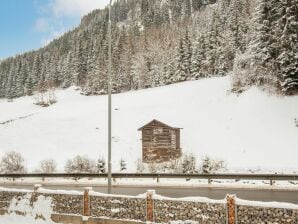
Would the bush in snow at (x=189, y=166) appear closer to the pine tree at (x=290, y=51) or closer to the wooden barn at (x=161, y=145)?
the wooden barn at (x=161, y=145)

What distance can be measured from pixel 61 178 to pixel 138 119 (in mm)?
23014

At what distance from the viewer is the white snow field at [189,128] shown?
42.4 meters

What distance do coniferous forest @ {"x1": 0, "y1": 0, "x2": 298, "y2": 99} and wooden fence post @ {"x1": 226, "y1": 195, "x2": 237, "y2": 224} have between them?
35886mm

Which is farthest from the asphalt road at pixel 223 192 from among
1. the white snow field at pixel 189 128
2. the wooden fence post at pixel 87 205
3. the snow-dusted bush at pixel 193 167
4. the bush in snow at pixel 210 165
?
the white snow field at pixel 189 128

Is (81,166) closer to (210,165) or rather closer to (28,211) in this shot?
(210,165)

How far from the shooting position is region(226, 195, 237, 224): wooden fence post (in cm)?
1368

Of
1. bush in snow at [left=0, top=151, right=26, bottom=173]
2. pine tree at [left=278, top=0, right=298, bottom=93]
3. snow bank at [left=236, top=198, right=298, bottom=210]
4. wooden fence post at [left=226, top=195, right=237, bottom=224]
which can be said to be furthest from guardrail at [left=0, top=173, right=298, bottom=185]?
pine tree at [left=278, top=0, right=298, bottom=93]

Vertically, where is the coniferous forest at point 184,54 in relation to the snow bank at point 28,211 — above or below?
above

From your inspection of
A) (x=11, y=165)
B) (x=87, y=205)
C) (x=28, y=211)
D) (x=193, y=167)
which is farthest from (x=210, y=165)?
(x=11, y=165)

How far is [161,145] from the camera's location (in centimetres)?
4712

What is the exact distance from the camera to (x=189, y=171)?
120ft

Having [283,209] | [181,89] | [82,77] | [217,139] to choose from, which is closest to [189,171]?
[217,139]

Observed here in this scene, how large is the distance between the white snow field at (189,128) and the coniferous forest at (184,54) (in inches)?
144

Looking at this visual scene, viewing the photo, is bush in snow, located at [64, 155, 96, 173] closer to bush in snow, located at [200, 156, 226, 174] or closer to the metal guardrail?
the metal guardrail
